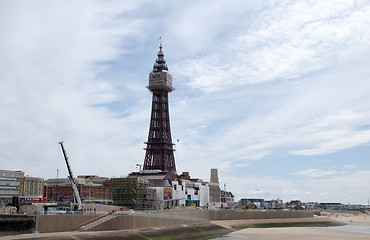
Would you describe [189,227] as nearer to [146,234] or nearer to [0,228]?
[146,234]

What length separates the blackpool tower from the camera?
467 feet

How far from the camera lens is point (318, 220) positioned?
106m

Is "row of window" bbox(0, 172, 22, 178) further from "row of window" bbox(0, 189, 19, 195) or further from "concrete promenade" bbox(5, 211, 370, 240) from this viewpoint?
"concrete promenade" bbox(5, 211, 370, 240)

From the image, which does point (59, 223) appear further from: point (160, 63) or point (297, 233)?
point (160, 63)

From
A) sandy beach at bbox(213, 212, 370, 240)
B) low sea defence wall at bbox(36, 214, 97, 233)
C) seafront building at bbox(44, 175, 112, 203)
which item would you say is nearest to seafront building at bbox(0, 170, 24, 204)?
seafront building at bbox(44, 175, 112, 203)

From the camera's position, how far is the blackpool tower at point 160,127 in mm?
142250

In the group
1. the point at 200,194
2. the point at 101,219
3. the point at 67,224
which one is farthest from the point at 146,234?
the point at 200,194

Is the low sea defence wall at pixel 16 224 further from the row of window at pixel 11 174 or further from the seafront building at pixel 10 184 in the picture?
the row of window at pixel 11 174

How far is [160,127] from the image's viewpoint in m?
146

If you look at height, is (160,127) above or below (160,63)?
below

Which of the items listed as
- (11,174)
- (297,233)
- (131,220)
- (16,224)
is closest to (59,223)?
(16,224)

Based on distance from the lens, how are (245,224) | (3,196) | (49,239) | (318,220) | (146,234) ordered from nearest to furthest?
(49,239)
(146,234)
(245,224)
(318,220)
(3,196)

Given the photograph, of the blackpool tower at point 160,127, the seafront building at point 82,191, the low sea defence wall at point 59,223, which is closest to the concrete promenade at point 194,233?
the low sea defence wall at point 59,223

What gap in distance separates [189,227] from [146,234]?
15700 millimetres
